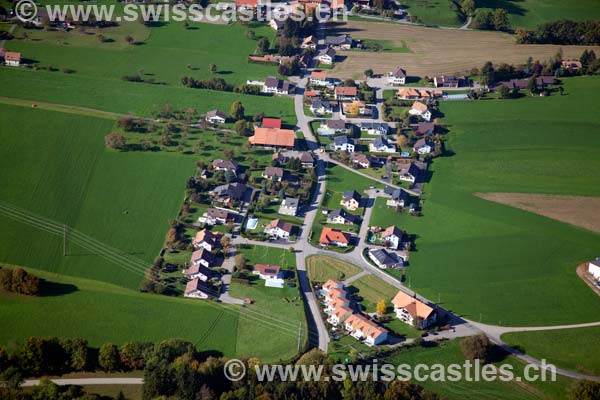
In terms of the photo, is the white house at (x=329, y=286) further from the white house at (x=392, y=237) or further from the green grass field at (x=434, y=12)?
the green grass field at (x=434, y=12)

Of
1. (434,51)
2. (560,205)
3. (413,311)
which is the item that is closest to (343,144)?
(560,205)

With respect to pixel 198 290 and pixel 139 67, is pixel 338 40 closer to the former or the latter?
pixel 139 67

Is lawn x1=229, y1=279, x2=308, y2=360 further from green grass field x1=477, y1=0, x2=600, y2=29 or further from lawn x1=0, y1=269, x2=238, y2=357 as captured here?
green grass field x1=477, y1=0, x2=600, y2=29

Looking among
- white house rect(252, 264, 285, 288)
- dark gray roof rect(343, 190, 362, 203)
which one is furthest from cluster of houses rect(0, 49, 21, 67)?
white house rect(252, 264, 285, 288)

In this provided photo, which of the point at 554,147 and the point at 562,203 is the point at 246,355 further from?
the point at 554,147

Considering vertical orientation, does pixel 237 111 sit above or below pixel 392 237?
above

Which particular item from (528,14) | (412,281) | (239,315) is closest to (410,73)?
(528,14)
